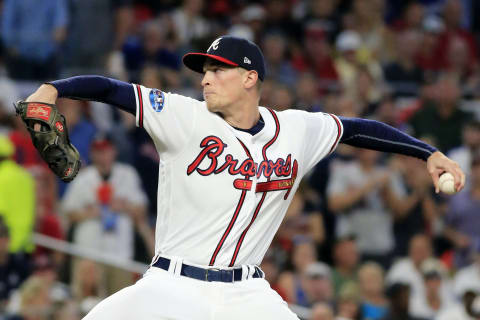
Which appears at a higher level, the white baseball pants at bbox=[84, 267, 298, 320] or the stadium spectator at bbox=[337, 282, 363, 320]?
the white baseball pants at bbox=[84, 267, 298, 320]

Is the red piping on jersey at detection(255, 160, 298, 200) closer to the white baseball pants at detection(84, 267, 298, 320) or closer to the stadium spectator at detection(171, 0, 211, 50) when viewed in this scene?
the white baseball pants at detection(84, 267, 298, 320)

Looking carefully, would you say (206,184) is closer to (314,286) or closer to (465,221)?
(314,286)

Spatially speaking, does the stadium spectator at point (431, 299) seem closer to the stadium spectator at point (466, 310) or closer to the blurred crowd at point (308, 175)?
the blurred crowd at point (308, 175)

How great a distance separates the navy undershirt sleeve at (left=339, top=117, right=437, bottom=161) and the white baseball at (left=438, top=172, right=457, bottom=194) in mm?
364

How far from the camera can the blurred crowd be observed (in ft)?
28.1

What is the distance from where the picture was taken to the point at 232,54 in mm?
4754

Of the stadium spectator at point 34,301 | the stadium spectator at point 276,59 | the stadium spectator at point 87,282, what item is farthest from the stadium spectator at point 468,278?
the stadium spectator at point 34,301

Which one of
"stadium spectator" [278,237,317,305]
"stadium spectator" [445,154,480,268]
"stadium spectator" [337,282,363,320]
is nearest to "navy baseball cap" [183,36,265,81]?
"stadium spectator" [337,282,363,320]

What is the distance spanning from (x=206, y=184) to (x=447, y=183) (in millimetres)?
1136

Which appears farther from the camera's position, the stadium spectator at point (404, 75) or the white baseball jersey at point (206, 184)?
the stadium spectator at point (404, 75)

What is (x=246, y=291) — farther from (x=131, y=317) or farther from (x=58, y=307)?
(x=58, y=307)

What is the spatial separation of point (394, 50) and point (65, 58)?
166 inches

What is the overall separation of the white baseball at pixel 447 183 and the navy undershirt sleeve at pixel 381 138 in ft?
1.19

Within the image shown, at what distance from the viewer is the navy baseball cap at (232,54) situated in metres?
4.73
